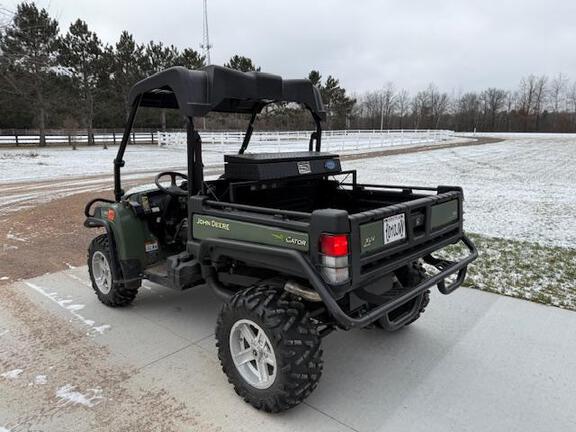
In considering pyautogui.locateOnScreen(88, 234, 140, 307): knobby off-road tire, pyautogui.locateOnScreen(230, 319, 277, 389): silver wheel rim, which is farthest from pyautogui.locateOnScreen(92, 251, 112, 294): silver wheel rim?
pyautogui.locateOnScreen(230, 319, 277, 389): silver wheel rim

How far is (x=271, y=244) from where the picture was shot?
2.52 meters

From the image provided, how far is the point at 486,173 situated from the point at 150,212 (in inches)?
530

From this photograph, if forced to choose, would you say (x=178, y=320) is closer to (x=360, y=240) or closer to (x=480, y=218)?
(x=360, y=240)

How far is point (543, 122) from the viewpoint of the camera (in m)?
75.0

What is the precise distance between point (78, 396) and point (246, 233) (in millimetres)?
1447

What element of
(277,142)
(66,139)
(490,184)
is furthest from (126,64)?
(490,184)

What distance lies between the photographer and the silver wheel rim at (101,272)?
13.1 feet

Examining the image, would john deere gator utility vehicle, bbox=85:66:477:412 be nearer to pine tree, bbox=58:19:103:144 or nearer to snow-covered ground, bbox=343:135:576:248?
snow-covered ground, bbox=343:135:576:248

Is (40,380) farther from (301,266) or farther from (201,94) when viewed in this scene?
(201,94)

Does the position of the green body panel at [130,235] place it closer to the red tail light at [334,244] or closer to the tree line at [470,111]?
the red tail light at [334,244]

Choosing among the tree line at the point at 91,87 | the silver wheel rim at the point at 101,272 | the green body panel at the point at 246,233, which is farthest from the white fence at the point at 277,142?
the green body panel at the point at 246,233

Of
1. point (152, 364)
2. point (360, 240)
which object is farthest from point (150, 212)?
point (360, 240)

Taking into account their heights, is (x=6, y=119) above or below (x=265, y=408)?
above

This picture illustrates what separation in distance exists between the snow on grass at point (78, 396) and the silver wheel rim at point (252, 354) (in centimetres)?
87
